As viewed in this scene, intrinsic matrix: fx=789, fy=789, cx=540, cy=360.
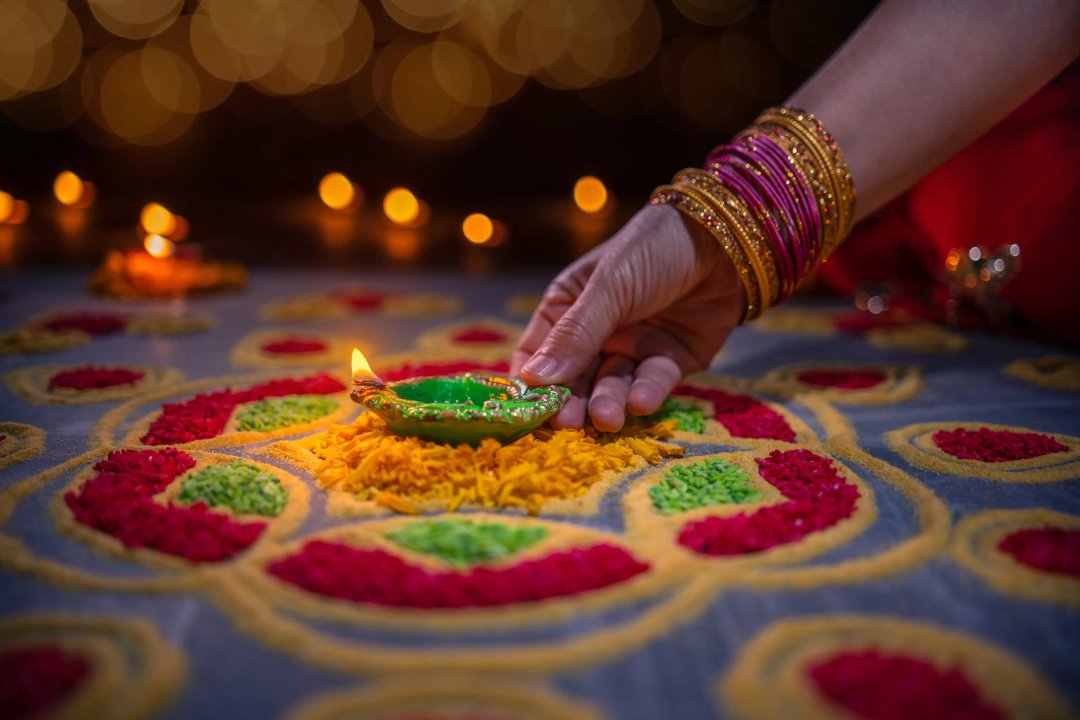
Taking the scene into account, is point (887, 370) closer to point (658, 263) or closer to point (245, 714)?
point (658, 263)

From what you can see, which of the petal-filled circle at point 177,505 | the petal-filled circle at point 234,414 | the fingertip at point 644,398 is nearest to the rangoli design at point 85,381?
the petal-filled circle at point 234,414

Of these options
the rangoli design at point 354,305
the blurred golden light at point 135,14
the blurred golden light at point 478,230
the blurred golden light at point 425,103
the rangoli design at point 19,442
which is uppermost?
the blurred golden light at point 135,14

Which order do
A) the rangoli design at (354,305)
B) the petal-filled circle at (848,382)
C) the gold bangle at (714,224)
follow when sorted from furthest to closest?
the rangoli design at (354,305) → the petal-filled circle at (848,382) → the gold bangle at (714,224)

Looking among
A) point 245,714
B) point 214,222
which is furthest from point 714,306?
point 214,222

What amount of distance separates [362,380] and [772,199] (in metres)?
0.55

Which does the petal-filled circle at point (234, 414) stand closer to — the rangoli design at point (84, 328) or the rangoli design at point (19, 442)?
the rangoli design at point (19, 442)

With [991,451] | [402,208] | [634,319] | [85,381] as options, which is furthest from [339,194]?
[991,451]

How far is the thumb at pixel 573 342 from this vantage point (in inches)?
33.8

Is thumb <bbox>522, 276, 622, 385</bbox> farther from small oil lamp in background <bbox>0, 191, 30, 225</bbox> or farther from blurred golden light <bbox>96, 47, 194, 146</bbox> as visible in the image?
blurred golden light <bbox>96, 47, 194, 146</bbox>

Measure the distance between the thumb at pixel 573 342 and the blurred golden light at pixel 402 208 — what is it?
8.13 ft

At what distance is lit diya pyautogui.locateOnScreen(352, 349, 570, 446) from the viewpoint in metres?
0.76

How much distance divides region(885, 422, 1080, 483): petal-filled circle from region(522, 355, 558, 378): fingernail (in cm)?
40

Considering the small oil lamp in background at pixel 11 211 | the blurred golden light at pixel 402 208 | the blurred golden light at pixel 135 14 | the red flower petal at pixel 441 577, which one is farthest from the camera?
the blurred golden light at pixel 135 14

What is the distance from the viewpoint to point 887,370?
1.24 m
